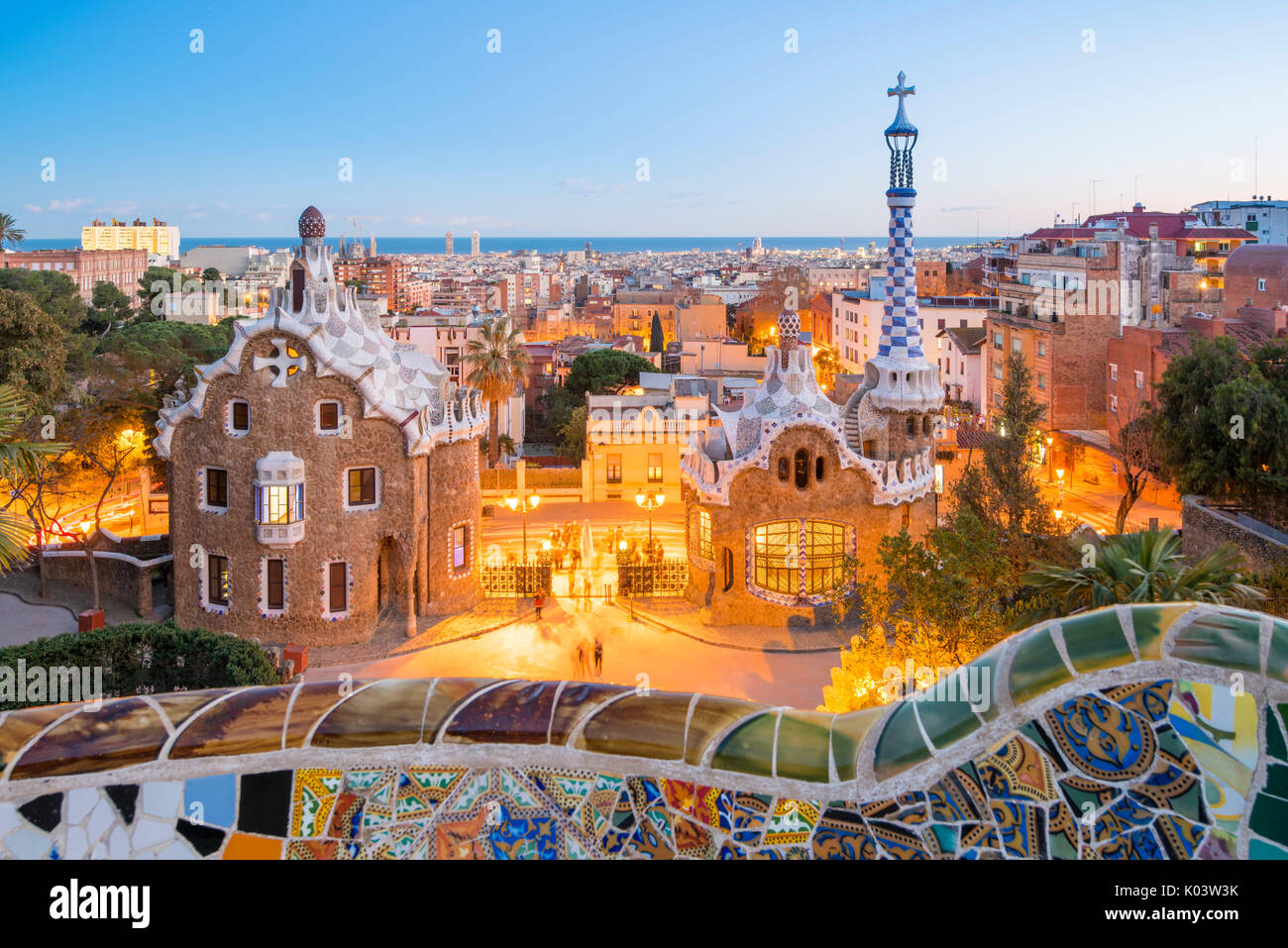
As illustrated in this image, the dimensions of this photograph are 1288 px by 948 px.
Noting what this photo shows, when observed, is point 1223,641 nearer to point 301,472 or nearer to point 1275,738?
point 1275,738

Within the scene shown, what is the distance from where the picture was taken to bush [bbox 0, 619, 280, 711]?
65.4 feet

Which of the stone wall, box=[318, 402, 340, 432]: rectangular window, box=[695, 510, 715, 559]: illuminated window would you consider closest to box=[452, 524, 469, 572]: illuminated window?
box=[318, 402, 340, 432]: rectangular window

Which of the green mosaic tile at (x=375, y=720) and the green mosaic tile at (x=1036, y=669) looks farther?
the green mosaic tile at (x=375, y=720)

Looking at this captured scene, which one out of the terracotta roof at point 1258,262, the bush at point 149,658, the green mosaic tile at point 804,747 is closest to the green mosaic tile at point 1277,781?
the green mosaic tile at point 804,747

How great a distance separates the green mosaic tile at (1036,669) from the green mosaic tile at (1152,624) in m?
0.45

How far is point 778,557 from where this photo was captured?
31.6 meters

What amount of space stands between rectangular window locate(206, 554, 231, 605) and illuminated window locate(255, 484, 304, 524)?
7.19ft

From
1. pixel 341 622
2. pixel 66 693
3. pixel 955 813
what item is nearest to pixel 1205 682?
pixel 955 813

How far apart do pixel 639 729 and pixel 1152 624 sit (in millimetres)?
3143

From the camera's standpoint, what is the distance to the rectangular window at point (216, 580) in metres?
30.8

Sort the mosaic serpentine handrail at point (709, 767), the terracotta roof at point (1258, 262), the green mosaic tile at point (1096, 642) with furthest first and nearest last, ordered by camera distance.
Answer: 1. the terracotta roof at point (1258, 262)
2. the green mosaic tile at point (1096, 642)
3. the mosaic serpentine handrail at point (709, 767)

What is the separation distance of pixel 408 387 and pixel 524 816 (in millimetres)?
26348

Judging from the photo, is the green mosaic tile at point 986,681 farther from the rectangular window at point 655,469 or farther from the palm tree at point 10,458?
the rectangular window at point 655,469

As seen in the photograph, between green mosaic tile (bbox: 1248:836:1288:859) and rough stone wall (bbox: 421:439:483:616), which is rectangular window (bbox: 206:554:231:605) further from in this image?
green mosaic tile (bbox: 1248:836:1288:859)
